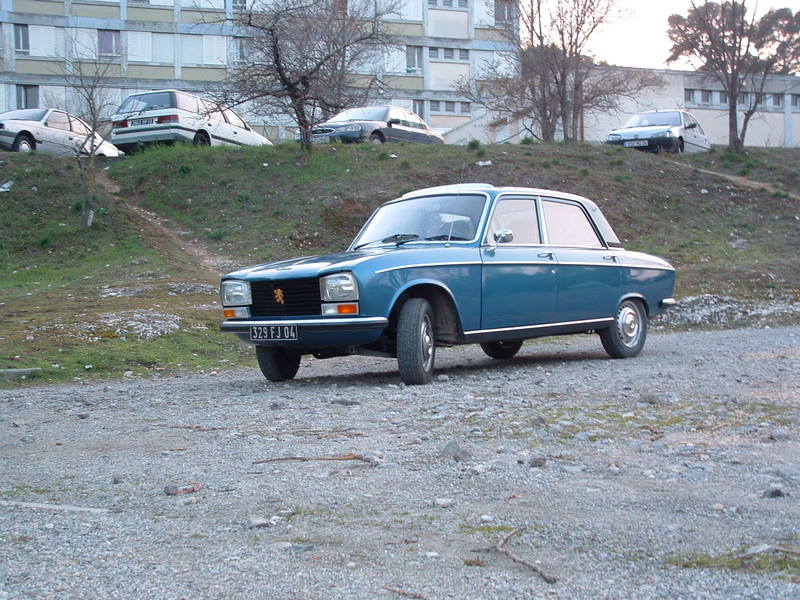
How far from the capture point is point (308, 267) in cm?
756

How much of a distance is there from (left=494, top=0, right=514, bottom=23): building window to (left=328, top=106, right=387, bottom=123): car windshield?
8779 millimetres

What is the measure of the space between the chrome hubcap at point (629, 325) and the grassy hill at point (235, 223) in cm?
425

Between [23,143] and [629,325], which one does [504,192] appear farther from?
[23,143]

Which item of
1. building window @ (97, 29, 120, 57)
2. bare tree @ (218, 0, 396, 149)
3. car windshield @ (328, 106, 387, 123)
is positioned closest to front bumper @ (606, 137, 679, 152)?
car windshield @ (328, 106, 387, 123)

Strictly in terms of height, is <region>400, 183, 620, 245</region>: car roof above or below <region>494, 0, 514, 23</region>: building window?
below

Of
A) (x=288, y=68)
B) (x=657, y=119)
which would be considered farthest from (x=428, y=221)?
(x=657, y=119)

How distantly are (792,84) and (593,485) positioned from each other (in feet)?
188

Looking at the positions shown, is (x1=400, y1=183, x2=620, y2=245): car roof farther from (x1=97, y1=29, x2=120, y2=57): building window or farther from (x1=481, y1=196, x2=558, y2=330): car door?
(x1=97, y1=29, x2=120, y2=57): building window

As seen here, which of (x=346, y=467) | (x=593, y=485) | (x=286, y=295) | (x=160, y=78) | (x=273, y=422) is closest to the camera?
(x=593, y=485)

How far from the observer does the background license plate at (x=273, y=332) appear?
7453 millimetres

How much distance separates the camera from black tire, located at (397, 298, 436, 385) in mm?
7332

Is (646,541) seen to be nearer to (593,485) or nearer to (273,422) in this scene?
(593,485)

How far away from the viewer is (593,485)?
13.8 feet

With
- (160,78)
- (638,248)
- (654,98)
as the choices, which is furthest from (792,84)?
(638,248)
